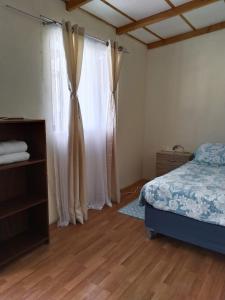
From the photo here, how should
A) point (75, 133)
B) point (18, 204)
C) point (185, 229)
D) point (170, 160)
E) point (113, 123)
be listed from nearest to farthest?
point (18, 204) → point (185, 229) → point (75, 133) → point (113, 123) → point (170, 160)

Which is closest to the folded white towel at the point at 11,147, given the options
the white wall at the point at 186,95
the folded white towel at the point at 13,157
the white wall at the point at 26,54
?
the folded white towel at the point at 13,157

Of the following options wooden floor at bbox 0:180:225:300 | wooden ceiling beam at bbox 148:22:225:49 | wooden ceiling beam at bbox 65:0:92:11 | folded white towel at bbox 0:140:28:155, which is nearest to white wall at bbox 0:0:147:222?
wooden ceiling beam at bbox 65:0:92:11

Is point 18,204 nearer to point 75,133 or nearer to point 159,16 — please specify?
point 75,133

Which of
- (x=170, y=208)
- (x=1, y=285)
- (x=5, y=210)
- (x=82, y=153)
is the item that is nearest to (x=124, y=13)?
(x=82, y=153)

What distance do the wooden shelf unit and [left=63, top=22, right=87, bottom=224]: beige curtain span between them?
0.43 m

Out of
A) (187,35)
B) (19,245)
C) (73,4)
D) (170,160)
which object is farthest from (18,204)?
(187,35)

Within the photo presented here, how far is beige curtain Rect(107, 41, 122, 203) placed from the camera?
10.0 ft

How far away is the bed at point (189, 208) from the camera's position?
2016mm

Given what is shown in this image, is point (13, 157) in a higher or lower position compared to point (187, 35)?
lower

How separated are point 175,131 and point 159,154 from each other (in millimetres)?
542

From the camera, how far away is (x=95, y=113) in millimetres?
3002

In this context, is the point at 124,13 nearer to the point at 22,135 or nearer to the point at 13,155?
the point at 22,135

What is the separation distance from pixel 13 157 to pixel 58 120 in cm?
76

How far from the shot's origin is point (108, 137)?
3180mm
